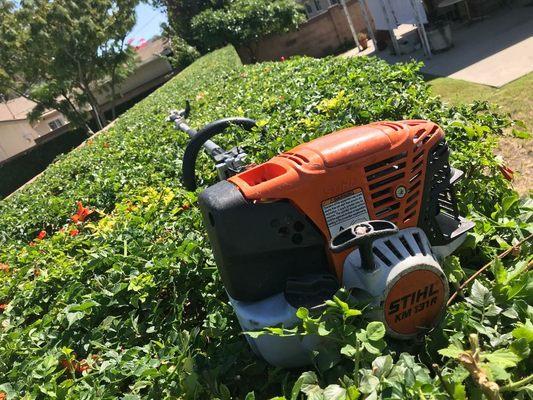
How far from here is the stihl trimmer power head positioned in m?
1.80

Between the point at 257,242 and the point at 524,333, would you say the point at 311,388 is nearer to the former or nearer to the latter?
the point at 257,242

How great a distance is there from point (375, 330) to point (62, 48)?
33.1 metres

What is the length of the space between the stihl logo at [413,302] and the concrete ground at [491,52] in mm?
7691

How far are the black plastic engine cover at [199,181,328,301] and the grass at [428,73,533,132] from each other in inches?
187

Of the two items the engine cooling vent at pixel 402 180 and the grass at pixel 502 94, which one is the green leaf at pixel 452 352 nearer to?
the engine cooling vent at pixel 402 180

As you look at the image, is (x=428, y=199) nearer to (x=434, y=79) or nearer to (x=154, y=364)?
(x=154, y=364)

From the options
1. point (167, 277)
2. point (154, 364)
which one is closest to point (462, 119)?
point (167, 277)

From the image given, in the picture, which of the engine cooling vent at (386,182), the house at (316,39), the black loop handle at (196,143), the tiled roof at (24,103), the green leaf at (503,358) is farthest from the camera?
the tiled roof at (24,103)

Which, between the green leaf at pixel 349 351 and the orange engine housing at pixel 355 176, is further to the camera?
the orange engine housing at pixel 355 176

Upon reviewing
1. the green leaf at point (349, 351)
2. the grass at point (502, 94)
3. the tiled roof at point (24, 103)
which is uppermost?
the tiled roof at point (24, 103)

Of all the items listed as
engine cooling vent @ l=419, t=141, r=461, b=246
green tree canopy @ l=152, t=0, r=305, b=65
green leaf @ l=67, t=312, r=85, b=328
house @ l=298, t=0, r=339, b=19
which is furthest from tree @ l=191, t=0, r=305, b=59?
engine cooling vent @ l=419, t=141, r=461, b=246

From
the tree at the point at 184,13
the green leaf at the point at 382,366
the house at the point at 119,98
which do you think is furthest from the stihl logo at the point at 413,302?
the house at the point at 119,98

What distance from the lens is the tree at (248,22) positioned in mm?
25297

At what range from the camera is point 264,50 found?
26656 millimetres
